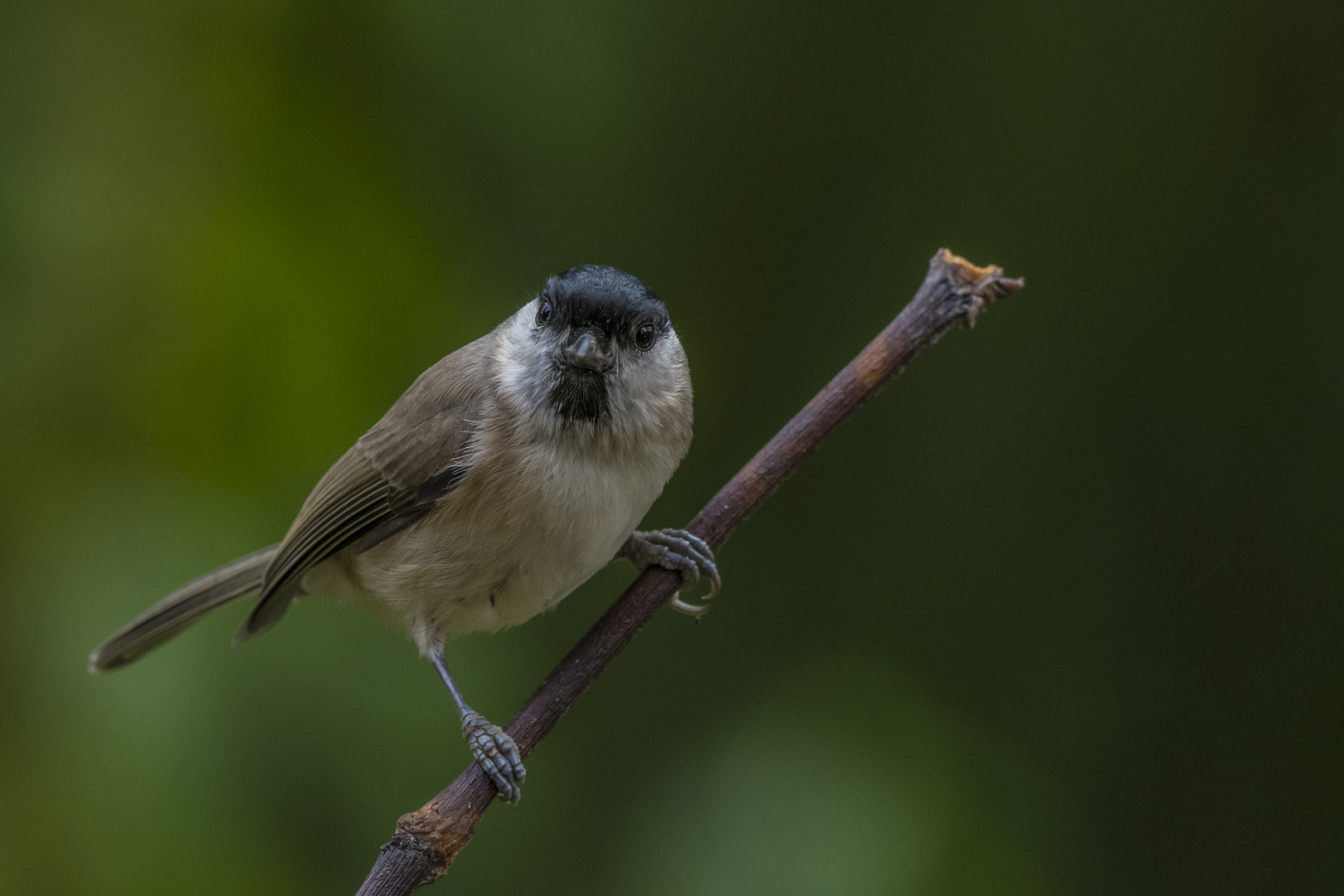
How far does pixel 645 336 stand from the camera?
6.52ft

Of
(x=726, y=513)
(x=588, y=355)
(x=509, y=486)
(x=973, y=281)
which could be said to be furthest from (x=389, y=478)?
(x=973, y=281)

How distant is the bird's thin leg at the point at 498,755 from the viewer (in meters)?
1.75

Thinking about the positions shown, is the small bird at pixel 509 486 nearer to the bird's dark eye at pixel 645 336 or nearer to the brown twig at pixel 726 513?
the bird's dark eye at pixel 645 336

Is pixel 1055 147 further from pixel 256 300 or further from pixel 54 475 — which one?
pixel 54 475

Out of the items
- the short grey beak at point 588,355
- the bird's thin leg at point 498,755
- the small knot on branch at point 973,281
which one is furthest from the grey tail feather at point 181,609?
the small knot on branch at point 973,281

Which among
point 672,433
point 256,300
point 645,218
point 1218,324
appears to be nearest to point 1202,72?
point 1218,324

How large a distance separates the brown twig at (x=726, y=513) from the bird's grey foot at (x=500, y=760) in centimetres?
3

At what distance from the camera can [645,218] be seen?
2.55 meters

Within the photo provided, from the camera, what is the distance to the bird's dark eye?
77.8 inches

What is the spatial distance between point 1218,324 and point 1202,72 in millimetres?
523

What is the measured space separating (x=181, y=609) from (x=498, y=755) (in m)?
0.86

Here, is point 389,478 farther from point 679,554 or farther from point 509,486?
point 679,554

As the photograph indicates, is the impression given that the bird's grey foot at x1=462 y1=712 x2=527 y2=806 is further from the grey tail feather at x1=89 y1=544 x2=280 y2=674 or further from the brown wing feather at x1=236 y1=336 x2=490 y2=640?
the grey tail feather at x1=89 y1=544 x2=280 y2=674

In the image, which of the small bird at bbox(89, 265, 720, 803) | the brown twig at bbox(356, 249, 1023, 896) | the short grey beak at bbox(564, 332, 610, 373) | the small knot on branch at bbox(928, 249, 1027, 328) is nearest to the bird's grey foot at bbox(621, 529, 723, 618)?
the small bird at bbox(89, 265, 720, 803)
